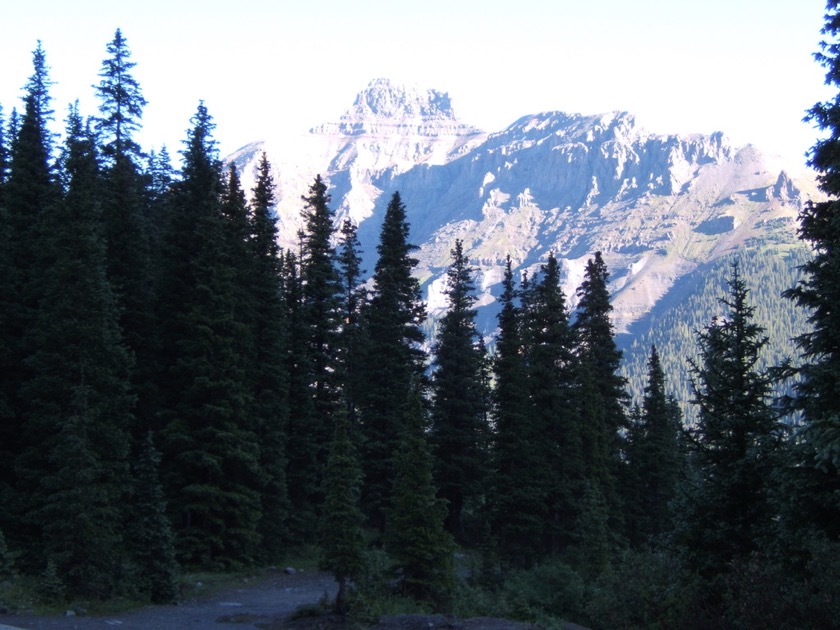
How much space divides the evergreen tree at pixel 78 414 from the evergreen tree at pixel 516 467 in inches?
794

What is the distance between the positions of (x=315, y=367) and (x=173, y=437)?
12102mm

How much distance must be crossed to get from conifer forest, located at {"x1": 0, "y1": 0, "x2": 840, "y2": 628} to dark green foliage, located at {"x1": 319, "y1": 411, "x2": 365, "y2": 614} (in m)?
0.07

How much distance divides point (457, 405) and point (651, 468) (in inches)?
664

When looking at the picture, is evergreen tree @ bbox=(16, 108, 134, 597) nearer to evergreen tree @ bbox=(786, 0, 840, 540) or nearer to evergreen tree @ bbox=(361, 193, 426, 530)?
evergreen tree @ bbox=(361, 193, 426, 530)

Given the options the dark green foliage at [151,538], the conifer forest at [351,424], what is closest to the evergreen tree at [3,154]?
the conifer forest at [351,424]

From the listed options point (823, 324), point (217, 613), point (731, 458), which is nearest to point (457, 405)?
point (217, 613)

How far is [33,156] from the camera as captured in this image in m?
36.0

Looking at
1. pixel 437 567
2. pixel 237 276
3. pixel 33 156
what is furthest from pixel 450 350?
pixel 33 156

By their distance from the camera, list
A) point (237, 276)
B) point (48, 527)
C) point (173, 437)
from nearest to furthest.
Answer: point (48, 527), point (173, 437), point (237, 276)

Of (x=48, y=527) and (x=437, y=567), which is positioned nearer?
(x=48, y=527)

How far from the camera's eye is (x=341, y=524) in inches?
947

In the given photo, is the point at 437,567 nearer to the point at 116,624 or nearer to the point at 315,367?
the point at 116,624

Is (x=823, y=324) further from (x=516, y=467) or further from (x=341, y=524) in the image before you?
(x=516, y=467)

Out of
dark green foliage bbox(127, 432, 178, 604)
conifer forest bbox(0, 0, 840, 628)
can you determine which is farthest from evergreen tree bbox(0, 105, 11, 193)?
dark green foliage bbox(127, 432, 178, 604)
